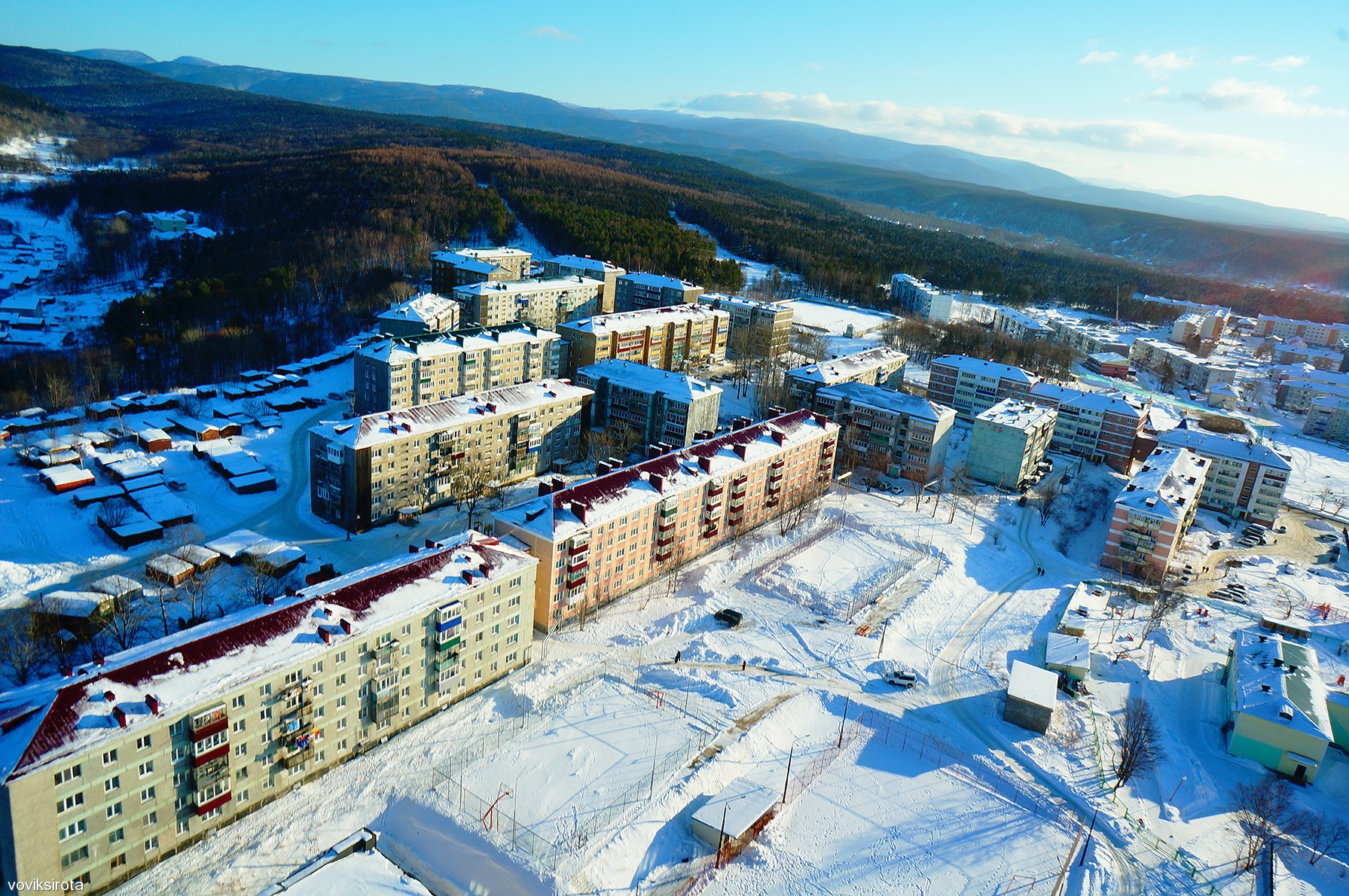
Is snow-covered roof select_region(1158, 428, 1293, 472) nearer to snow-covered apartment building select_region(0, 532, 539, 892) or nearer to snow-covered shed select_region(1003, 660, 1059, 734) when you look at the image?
snow-covered shed select_region(1003, 660, 1059, 734)

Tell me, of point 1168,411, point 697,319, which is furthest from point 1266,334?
point 697,319

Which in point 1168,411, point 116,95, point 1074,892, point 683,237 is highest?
point 116,95

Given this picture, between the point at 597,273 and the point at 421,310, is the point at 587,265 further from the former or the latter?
the point at 421,310

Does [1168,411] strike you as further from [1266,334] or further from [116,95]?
[116,95]

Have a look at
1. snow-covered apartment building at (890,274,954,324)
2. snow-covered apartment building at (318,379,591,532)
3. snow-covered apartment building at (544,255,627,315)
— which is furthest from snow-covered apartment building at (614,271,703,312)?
snow-covered apartment building at (890,274,954,324)

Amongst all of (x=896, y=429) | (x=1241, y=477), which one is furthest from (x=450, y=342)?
(x=1241, y=477)

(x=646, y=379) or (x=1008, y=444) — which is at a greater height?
(x=646, y=379)
